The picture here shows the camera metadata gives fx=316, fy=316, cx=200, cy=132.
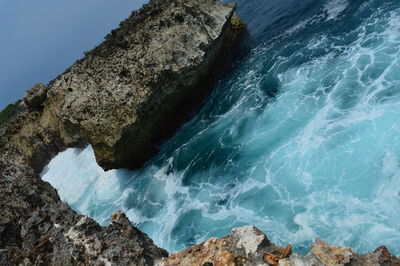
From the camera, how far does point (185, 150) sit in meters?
25.9

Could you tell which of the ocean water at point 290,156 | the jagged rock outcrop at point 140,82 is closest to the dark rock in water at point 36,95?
the jagged rock outcrop at point 140,82

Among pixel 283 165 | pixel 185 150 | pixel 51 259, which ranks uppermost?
pixel 51 259

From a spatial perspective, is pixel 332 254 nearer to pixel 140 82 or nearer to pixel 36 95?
pixel 140 82

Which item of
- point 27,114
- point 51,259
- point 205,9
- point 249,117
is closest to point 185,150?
point 249,117

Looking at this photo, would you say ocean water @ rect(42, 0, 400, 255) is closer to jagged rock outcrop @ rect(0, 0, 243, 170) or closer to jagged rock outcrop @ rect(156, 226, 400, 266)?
jagged rock outcrop @ rect(0, 0, 243, 170)

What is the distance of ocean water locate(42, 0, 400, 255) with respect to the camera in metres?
14.6

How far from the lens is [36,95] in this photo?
35000 millimetres

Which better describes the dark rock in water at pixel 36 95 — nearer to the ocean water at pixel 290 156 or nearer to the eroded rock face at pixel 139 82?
the eroded rock face at pixel 139 82

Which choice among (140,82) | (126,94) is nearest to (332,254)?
(126,94)

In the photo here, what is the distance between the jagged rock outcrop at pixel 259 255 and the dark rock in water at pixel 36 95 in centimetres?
→ 3368

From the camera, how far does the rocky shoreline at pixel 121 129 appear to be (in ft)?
22.1

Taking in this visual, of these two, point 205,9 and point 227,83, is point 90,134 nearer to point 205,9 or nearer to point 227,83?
point 227,83

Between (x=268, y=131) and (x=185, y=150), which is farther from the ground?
(x=185, y=150)

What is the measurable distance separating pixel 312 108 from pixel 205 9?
17.1 metres
